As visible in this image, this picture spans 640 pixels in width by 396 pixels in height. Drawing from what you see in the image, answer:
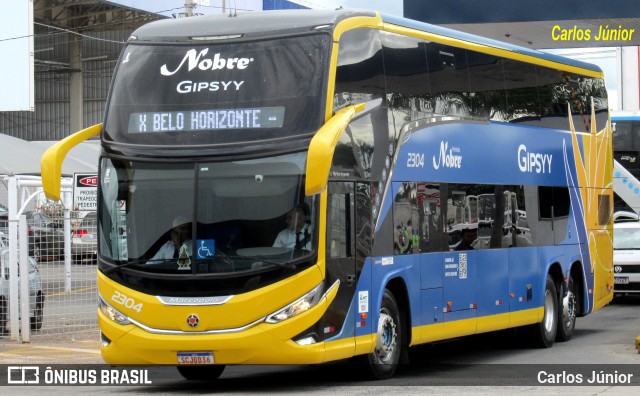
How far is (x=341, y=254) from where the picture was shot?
42.3 feet

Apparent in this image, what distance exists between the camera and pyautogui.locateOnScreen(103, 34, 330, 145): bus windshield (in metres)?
12.6

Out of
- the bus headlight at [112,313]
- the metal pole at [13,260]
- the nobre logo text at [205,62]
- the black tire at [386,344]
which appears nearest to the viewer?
the bus headlight at [112,313]

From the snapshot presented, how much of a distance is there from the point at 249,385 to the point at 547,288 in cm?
663

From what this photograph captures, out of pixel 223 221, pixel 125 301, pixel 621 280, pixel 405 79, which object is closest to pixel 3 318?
pixel 125 301

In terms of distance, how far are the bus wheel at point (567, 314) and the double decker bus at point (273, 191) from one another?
14.3 feet

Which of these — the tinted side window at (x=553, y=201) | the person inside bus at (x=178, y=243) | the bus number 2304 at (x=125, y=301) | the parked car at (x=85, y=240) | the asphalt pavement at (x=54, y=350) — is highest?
the tinted side window at (x=553, y=201)

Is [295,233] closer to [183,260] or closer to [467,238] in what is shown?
[183,260]

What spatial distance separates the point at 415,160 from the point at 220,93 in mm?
2803

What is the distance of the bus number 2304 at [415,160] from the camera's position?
47.5 feet

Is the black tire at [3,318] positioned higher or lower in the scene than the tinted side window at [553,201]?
lower

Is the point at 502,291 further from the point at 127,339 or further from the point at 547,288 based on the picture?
the point at 127,339

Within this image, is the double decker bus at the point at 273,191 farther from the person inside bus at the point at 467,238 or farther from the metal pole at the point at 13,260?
the metal pole at the point at 13,260

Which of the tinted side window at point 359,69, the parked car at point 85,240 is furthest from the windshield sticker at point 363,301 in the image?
the parked car at point 85,240

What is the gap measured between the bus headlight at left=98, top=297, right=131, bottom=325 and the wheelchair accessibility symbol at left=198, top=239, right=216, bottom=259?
1.04m
